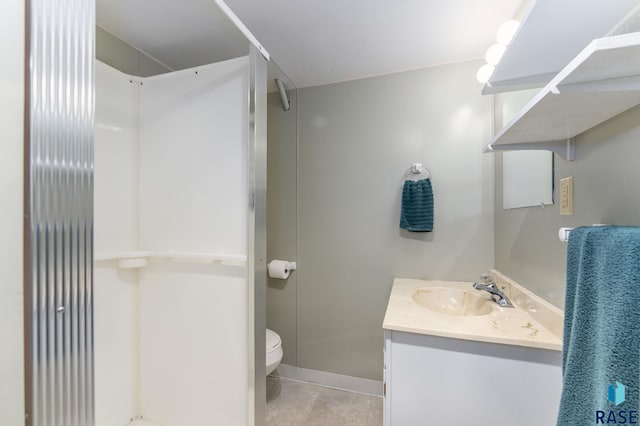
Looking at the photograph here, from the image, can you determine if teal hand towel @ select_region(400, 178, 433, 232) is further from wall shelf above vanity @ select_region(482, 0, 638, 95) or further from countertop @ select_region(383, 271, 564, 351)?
wall shelf above vanity @ select_region(482, 0, 638, 95)

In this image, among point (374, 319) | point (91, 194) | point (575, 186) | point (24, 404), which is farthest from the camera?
point (374, 319)

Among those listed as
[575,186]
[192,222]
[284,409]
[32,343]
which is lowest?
[284,409]

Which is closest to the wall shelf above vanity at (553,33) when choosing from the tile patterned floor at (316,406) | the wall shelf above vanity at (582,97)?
the wall shelf above vanity at (582,97)

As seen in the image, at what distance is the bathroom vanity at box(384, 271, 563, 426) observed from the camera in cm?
92

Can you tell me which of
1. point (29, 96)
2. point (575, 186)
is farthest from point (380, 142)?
point (29, 96)

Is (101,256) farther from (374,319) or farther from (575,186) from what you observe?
(575,186)

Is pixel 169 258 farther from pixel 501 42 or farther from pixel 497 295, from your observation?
pixel 501 42

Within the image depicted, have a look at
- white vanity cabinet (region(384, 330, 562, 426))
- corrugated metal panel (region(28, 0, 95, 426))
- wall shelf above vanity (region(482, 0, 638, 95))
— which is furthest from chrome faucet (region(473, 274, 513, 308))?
corrugated metal panel (region(28, 0, 95, 426))

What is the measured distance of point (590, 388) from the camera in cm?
58

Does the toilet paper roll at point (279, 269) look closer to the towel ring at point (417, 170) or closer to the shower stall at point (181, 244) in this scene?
the shower stall at point (181, 244)

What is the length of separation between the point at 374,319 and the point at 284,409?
2.83 feet

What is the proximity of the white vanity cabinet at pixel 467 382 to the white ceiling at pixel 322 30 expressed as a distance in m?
1.58

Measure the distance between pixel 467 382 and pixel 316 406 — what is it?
125 centimetres

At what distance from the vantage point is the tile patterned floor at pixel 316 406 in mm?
1700
